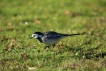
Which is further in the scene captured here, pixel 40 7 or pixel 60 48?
pixel 40 7

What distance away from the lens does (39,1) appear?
19.6 m

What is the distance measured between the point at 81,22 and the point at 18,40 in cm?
456

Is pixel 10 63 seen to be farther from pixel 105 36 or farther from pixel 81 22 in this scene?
pixel 81 22

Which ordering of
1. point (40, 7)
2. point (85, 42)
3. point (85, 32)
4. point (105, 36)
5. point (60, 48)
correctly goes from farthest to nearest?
point (40, 7) → point (85, 32) → point (105, 36) → point (85, 42) → point (60, 48)

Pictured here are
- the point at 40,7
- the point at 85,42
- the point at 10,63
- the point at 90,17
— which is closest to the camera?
the point at 10,63

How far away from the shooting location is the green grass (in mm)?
9227

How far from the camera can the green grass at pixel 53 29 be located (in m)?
9.23

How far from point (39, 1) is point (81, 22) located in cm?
473

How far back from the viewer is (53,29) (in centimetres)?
1463

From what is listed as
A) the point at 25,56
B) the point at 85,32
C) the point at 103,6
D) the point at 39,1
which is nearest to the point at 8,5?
the point at 39,1

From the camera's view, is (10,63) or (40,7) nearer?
(10,63)

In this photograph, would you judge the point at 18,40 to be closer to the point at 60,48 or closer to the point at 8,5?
the point at 60,48

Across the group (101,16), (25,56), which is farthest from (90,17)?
(25,56)

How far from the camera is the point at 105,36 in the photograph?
39.8ft
